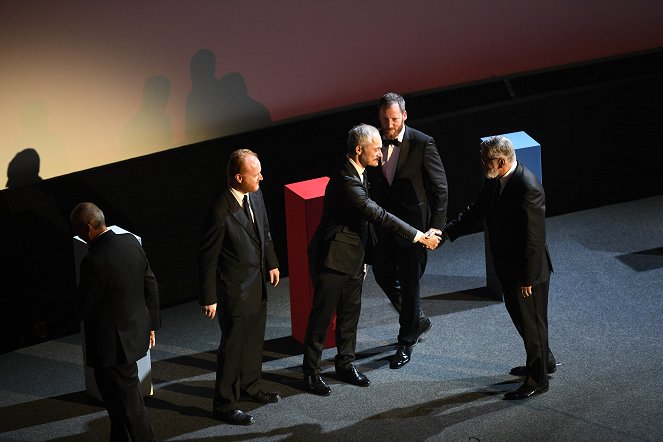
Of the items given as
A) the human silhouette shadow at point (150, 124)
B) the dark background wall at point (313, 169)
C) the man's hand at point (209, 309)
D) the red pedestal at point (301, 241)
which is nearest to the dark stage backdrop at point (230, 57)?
the human silhouette shadow at point (150, 124)

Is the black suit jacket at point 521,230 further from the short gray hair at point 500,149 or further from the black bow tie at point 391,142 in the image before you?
the black bow tie at point 391,142

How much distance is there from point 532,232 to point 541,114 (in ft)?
9.85

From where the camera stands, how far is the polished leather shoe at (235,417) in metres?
6.41

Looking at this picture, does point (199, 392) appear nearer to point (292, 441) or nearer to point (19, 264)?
point (292, 441)

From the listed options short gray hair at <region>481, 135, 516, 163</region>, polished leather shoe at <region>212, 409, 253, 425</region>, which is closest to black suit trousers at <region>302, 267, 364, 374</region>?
polished leather shoe at <region>212, 409, 253, 425</region>

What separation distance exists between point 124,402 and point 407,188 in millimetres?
2121

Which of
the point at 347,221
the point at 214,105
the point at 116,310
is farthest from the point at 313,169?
the point at 116,310

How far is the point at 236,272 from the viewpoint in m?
6.23

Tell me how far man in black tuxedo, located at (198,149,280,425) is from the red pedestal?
2.03ft

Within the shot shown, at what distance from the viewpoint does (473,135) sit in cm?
889

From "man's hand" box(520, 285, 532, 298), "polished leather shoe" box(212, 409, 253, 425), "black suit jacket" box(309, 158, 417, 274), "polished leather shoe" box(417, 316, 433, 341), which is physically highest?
"black suit jacket" box(309, 158, 417, 274)

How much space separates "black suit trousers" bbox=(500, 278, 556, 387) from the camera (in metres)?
6.42

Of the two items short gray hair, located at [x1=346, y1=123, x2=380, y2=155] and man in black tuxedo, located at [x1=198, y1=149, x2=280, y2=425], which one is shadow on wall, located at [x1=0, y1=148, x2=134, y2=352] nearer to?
man in black tuxedo, located at [x1=198, y1=149, x2=280, y2=425]

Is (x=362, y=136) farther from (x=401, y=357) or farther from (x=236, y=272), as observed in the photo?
(x=401, y=357)
